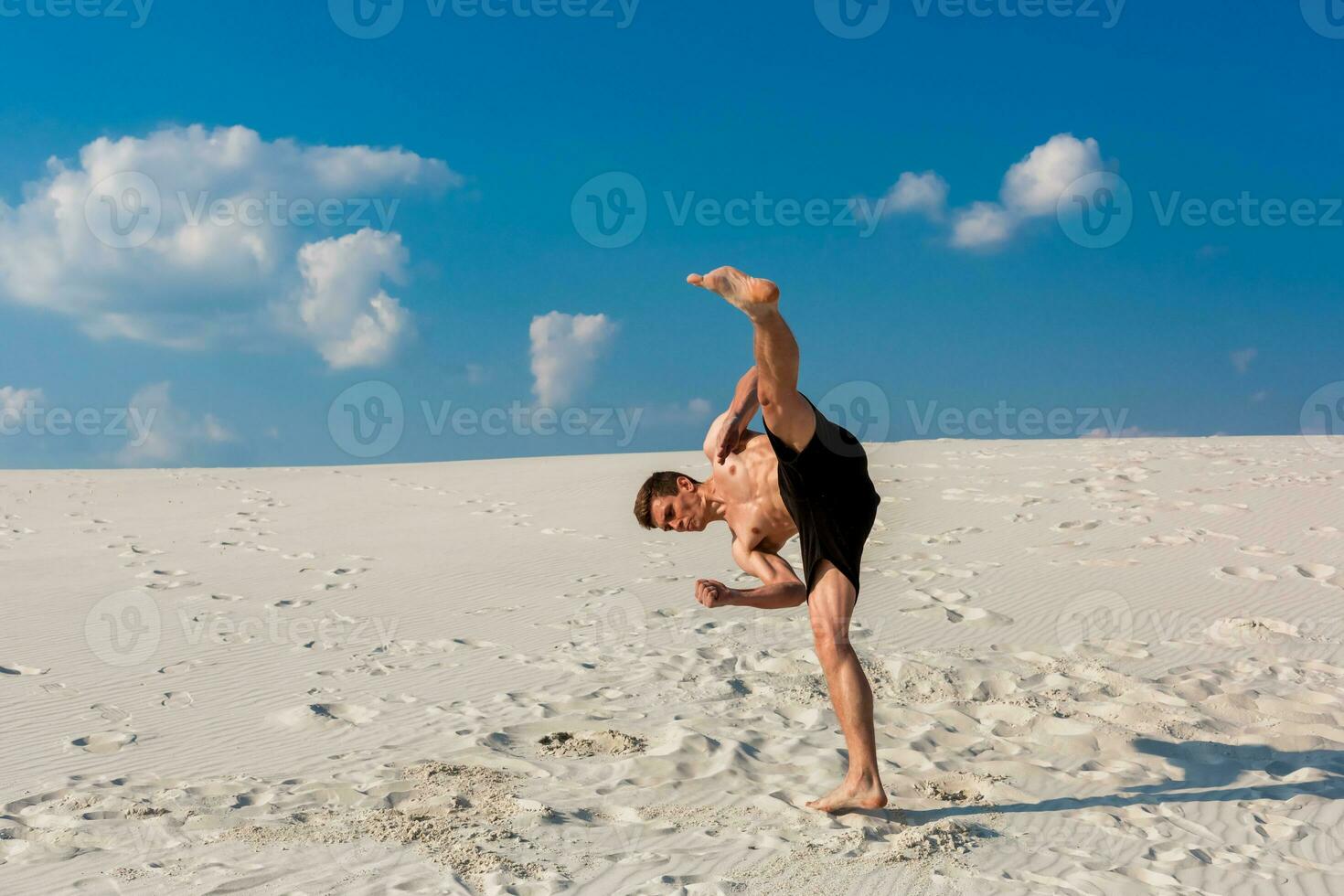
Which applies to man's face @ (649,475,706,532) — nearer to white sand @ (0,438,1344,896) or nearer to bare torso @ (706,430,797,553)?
bare torso @ (706,430,797,553)

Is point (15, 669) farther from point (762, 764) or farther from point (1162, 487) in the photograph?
point (1162, 487)

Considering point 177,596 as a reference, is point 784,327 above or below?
above

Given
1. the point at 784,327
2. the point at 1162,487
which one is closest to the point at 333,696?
the point at 784,327

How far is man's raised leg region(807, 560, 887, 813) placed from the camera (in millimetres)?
4043

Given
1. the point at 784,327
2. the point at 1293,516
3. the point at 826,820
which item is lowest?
the point at 826,820

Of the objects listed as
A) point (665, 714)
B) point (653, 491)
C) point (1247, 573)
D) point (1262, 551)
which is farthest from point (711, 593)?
point (1262, 551)

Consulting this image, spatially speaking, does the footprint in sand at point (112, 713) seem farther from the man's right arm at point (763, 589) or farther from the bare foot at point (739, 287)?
the bare foot at point (739, 287)

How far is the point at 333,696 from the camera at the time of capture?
612 centimetres

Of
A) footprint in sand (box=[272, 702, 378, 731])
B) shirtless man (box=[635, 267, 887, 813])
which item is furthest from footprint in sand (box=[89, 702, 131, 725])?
shirtless man (box=[635, 267, 887, 813])

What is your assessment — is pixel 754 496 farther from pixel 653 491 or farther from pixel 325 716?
pixel 325 716

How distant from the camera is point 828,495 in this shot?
13.7 ft

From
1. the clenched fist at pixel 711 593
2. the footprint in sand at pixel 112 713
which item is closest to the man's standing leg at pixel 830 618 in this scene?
the clenched fist at pixel 711 593

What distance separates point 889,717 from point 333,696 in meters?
3.47

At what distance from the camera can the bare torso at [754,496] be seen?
4.71 meters
